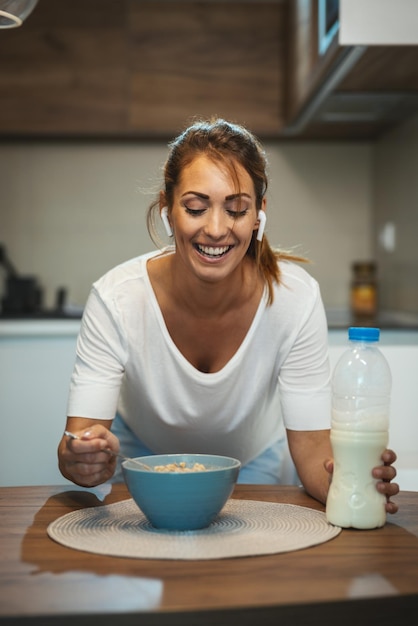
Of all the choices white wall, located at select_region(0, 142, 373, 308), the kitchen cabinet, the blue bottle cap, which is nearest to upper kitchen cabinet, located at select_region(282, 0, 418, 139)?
the kitchen cabinet

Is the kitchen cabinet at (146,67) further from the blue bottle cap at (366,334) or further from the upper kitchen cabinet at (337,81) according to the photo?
the blue bottle cap at (366,334)

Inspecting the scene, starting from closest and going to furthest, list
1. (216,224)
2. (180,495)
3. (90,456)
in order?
(180,495), (90,456), (216,224)

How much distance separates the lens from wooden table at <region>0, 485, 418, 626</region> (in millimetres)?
797

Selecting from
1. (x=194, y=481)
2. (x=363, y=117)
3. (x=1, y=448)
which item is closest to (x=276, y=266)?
(x=194, y=481)

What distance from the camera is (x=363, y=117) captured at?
3.26 m

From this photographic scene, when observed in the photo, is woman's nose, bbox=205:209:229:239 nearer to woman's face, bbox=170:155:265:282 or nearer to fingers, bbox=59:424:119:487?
woman's face, bbox=170:155:265:282

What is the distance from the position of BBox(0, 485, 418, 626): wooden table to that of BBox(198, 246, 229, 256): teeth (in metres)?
0.53

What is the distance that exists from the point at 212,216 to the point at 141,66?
2.27 meters

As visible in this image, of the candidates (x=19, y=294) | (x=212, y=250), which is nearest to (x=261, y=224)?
(x=212, y=250)

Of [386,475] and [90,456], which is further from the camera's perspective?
[90,456]

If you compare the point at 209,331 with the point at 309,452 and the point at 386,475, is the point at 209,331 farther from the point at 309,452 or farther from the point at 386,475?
the point at 386,475

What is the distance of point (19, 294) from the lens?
11.4 feet

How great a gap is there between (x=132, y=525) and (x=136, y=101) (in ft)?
8.69

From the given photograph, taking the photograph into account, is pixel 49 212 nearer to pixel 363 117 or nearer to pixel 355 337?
pixel 363 117
